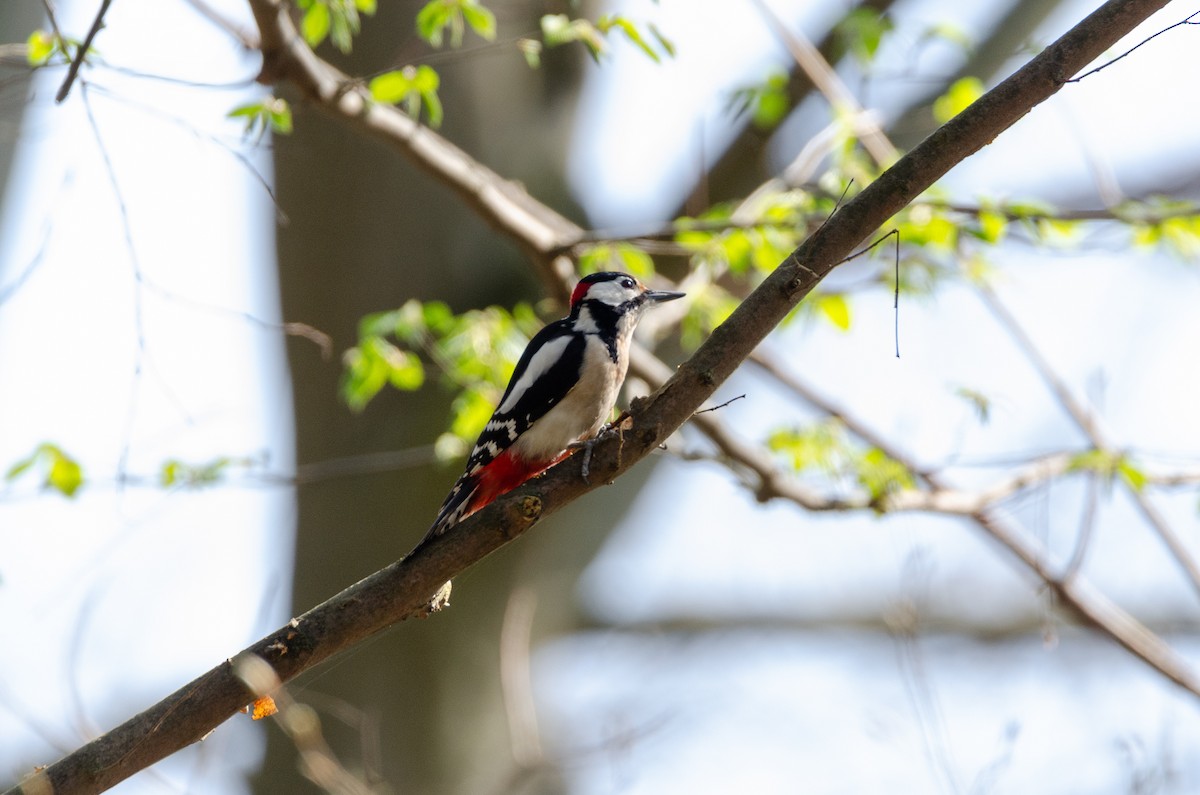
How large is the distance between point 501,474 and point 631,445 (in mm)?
1174

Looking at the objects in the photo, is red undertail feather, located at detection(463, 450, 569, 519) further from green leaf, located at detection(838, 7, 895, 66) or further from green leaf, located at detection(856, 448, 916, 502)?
green leaf, located at detection(838, 7, 895, 66)

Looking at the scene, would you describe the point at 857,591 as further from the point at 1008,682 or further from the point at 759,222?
the point at 759,222

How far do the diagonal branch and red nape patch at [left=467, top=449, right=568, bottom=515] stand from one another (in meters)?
0.98

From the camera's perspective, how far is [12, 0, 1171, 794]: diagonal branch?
2279 millimetres

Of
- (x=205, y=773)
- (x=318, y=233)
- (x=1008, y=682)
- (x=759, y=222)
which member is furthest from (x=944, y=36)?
(x=1008, y=682)

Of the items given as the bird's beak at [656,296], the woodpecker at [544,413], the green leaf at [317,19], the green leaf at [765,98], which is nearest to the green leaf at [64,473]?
the woodpecker at [544,413]

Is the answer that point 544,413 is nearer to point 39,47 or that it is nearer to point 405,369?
point 405,369

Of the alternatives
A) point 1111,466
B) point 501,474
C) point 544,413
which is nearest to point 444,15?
point 544,413

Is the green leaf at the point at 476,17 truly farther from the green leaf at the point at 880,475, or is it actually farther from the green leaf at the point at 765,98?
the green leaf at the point at 880,475

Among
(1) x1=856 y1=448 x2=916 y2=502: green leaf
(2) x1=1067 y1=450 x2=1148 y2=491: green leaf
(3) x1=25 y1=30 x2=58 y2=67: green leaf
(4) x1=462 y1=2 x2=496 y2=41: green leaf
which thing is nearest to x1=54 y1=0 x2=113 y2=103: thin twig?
(3) x1=25 y1=30 x2=58 y2=67: green leaf

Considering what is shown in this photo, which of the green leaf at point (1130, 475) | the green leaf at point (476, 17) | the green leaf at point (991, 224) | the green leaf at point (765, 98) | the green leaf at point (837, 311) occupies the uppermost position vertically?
the green leaf at point (765, 98)

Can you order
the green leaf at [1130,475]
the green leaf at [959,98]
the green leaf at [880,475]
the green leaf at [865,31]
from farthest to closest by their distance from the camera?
the green leaf at [865,31] → the green leaf at [959,98] → the green leaf at [880,475] → the green leaf at [1130,475]

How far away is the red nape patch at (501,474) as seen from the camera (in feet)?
11.7

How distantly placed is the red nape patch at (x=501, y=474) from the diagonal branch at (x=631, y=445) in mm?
978
